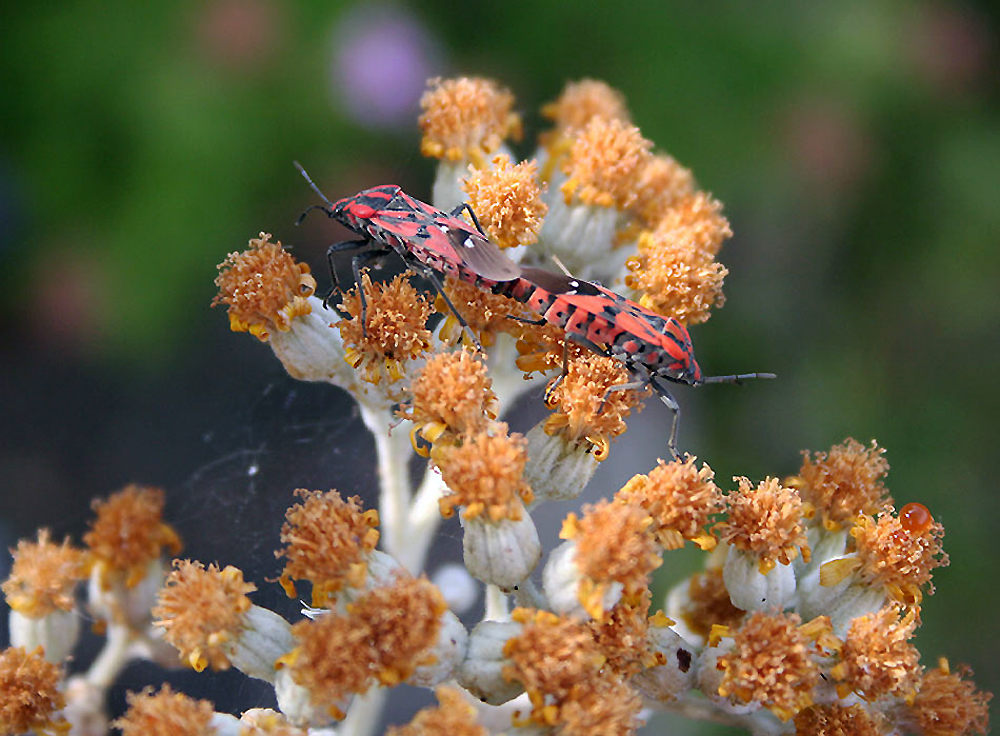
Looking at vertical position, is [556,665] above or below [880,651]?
below

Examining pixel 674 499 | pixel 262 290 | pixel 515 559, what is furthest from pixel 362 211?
pixel 674 499

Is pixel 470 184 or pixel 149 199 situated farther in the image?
pixel 149 199

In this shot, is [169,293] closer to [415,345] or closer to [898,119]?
[415,345]

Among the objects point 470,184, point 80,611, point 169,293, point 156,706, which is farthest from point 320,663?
point 169,293

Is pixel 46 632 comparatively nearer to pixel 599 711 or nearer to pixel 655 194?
pixel 599 711

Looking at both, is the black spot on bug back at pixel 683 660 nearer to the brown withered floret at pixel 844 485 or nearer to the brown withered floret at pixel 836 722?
the brown withered floret at pixel 836 722

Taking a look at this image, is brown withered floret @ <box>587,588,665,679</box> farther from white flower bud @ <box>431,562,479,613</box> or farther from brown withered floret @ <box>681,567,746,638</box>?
white flower bud @ <box>431,562,479,613</box>

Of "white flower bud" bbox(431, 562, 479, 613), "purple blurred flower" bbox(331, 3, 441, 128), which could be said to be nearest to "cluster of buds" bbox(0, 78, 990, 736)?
"white flower bud" bbox(431, 562, 479, 613)
